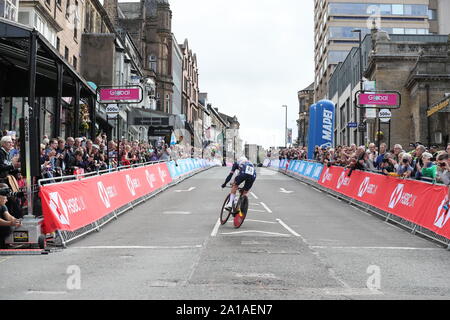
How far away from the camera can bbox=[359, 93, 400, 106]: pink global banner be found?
19.3 m

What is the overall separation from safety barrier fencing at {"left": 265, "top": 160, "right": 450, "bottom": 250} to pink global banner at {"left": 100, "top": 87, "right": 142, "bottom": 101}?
340 inches

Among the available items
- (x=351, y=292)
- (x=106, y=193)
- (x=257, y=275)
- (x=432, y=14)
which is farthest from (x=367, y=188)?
(x=432, y=14)

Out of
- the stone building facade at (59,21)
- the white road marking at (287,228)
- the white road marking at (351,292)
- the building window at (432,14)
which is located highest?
the building window at (432,14)

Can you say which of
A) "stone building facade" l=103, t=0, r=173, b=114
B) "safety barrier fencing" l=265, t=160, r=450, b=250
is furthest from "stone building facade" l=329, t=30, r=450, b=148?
"stone building facade" l=103, t=0, r=173, b=114

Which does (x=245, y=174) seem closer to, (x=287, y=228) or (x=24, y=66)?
(x=287, y=228)

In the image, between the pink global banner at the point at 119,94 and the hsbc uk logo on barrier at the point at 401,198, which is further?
the pink global banner at the point at 119,94

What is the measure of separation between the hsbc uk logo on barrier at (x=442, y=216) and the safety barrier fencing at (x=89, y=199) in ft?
26.1

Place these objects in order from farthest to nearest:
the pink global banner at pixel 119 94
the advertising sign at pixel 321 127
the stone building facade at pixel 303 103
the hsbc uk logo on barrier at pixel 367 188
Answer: the stone building facade at pixel 303 103
the advertising sign at pixel 321 127
the pink global banner at pixel 119 94
the hsbc uk logo on barrier at pixel 367 188

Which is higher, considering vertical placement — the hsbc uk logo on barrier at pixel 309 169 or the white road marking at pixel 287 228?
the hsbc uk logo on barrier at pixel 309 169

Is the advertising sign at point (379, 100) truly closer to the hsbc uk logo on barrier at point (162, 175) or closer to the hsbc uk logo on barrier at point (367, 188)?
the hsbc uk logo on barrier at point (367, 188)

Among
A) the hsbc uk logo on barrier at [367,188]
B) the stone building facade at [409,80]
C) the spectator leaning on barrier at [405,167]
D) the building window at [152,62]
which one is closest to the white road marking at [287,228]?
the spectator leaning on barrier at [405,167]

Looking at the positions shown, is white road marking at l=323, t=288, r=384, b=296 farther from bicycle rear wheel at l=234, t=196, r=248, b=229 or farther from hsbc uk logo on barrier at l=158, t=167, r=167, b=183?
hsbc uk logo on barrier at l=158, t=167, r=167, b=183

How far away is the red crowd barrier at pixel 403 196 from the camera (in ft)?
39.6

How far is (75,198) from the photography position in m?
12.0
